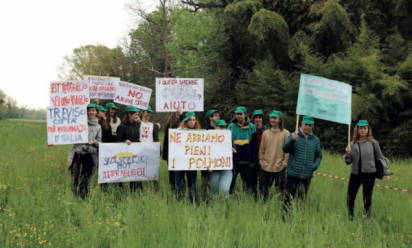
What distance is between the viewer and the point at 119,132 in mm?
7648

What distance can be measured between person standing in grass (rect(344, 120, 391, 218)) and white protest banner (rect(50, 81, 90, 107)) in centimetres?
499

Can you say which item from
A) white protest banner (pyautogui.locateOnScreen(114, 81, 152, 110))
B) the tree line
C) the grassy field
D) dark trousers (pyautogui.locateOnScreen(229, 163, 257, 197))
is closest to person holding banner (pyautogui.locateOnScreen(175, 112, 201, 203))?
the grassy field

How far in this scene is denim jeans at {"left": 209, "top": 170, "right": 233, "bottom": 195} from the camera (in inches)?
275

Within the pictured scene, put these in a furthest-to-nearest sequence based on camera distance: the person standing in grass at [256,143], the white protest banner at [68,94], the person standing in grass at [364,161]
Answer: the person standing in grass at [256,143] < the white protest banner at [68,94] < the person standing in grass at [364,161]

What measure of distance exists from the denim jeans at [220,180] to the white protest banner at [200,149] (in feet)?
0.58

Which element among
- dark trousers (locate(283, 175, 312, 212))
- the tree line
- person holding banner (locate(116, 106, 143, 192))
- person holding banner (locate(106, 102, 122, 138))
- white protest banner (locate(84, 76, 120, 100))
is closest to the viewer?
dark trousers (locate(283, 175, 312, 212))

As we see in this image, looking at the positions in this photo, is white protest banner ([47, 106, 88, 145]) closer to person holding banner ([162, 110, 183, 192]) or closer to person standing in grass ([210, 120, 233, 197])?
person holding banner ([162, 110, 183, 192])

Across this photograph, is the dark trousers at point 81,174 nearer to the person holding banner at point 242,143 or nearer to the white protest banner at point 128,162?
the white protest banner at point 128,162

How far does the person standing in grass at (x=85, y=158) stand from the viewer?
703 cm

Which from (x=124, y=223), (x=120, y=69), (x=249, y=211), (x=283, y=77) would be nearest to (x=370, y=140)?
(x=249, y=211)

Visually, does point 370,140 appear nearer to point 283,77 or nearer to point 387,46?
point 283,77

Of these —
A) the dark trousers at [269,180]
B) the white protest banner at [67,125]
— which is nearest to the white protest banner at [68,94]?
the white protest banner at [67,125]

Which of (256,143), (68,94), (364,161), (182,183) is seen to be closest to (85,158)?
(68,94)

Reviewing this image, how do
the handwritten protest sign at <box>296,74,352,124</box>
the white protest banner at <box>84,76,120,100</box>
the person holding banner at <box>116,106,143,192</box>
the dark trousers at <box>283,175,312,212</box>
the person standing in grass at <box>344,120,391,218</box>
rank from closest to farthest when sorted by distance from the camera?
the person standing in grass at <box>344,120,391,218</box>, the dark trousers at <box>283,175,312,212</box>, the handwritten protest sign at <box>296,74,352,124</box>, the person holding banner at <box>116,106,143,192</box>, the white protest banner at <box>84,76,120,100</box>
